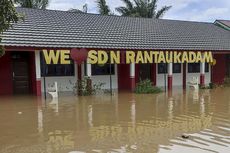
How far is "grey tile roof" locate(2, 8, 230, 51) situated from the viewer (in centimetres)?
1870

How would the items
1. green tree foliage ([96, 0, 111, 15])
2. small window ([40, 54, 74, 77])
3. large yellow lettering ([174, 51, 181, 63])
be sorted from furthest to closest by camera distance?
green tree foliage ([96, 0, 111, 15]), large yellow lettering ([174, 51, 181, 63]), small window ([40, 54, 74, 77])

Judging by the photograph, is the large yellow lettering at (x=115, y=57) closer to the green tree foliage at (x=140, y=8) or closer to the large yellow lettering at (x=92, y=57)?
the large yellow lettering at (x=92, y=57)

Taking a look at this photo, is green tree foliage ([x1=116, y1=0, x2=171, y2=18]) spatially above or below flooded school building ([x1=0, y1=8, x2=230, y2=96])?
above

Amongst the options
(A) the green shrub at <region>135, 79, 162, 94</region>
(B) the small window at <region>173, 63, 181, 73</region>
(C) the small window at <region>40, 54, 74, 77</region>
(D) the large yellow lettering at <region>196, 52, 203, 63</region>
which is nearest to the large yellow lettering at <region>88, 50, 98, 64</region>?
(C) the small window at <region>40, 54, 74, 77</region>

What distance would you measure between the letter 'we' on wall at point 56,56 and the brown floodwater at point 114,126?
8.71 feet

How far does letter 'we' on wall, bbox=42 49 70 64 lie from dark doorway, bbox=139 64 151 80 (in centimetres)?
701

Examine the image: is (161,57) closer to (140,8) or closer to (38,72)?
(38,72)

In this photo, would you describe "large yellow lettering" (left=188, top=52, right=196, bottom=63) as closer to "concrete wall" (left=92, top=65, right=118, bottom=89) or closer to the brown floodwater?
"concrete wall" (left=92, top=65, right=118, bottom=89)

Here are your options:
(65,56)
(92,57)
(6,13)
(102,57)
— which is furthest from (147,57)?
(6,13)

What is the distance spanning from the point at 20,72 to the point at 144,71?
8.51 m

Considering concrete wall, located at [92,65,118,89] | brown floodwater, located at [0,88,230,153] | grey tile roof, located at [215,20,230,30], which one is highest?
grey tile roof, located at [215,20,230,30]

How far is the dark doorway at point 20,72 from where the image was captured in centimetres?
1958

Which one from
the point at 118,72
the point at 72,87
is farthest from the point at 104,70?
the point at 72,87

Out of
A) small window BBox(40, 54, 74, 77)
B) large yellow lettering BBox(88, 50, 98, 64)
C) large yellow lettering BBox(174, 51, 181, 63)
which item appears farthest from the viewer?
large yellow lettering BBox(174, 51, 181, 63)
